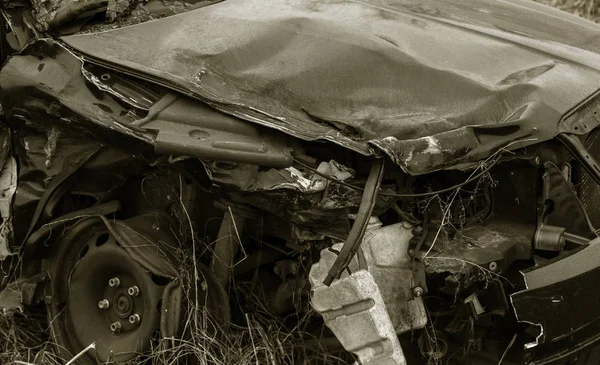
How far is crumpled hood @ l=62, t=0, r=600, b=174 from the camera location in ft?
9.57

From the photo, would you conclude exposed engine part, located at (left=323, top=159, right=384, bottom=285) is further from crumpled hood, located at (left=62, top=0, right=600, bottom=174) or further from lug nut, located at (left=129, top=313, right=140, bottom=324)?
lug nut, located at (left=129, top=313, right=140, bottom=324)

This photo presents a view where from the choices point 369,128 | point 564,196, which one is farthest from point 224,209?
point 564,196

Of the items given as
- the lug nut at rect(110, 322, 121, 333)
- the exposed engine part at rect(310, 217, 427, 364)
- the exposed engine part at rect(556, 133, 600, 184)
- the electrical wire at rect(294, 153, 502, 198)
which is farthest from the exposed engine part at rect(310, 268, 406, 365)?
the lug nut at rect(110, 322, 121, 333)

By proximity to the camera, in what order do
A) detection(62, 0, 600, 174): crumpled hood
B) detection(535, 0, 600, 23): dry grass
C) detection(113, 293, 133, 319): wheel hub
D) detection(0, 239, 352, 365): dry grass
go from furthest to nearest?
detection(535, 0, 600, 23): dry grass → detection(113, 293, 133, 319): wheel hub → detection(0, 239, 352, 365): dry grass → detection(62, 0, 600, 174): crumpled hood

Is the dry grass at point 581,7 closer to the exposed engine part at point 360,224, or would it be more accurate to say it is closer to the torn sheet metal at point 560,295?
the torn sheet metal at point 560,295

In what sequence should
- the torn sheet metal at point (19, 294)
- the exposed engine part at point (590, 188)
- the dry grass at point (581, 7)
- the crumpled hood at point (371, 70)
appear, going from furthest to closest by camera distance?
the dry grass at point (581, 7), the torn sheet metal at point (19, 294), the exposed engine part at point (590, 188), the crumpled hood at point (371, 70)

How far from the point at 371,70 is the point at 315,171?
1.42 ft

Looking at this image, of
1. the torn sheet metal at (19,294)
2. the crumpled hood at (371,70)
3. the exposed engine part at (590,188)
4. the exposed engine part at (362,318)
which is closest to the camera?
the exposed engine part at (362,318)

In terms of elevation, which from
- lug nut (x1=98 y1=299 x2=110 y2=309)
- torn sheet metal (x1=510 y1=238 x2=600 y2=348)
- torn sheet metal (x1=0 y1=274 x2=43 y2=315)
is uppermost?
torn sheet metal (x1=510 y1=238 x2=600 y2=348)

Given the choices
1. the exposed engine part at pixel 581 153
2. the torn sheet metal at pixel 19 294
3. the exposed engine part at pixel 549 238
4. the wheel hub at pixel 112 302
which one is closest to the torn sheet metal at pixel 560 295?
the exposed engine part at pixel 549 238

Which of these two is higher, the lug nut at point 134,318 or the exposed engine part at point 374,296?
the exposed engine part at point 374,296

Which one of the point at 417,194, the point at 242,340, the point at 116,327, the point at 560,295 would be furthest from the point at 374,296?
the point at 116,327

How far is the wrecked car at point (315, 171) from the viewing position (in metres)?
2.91

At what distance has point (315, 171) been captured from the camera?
2.95 meters
